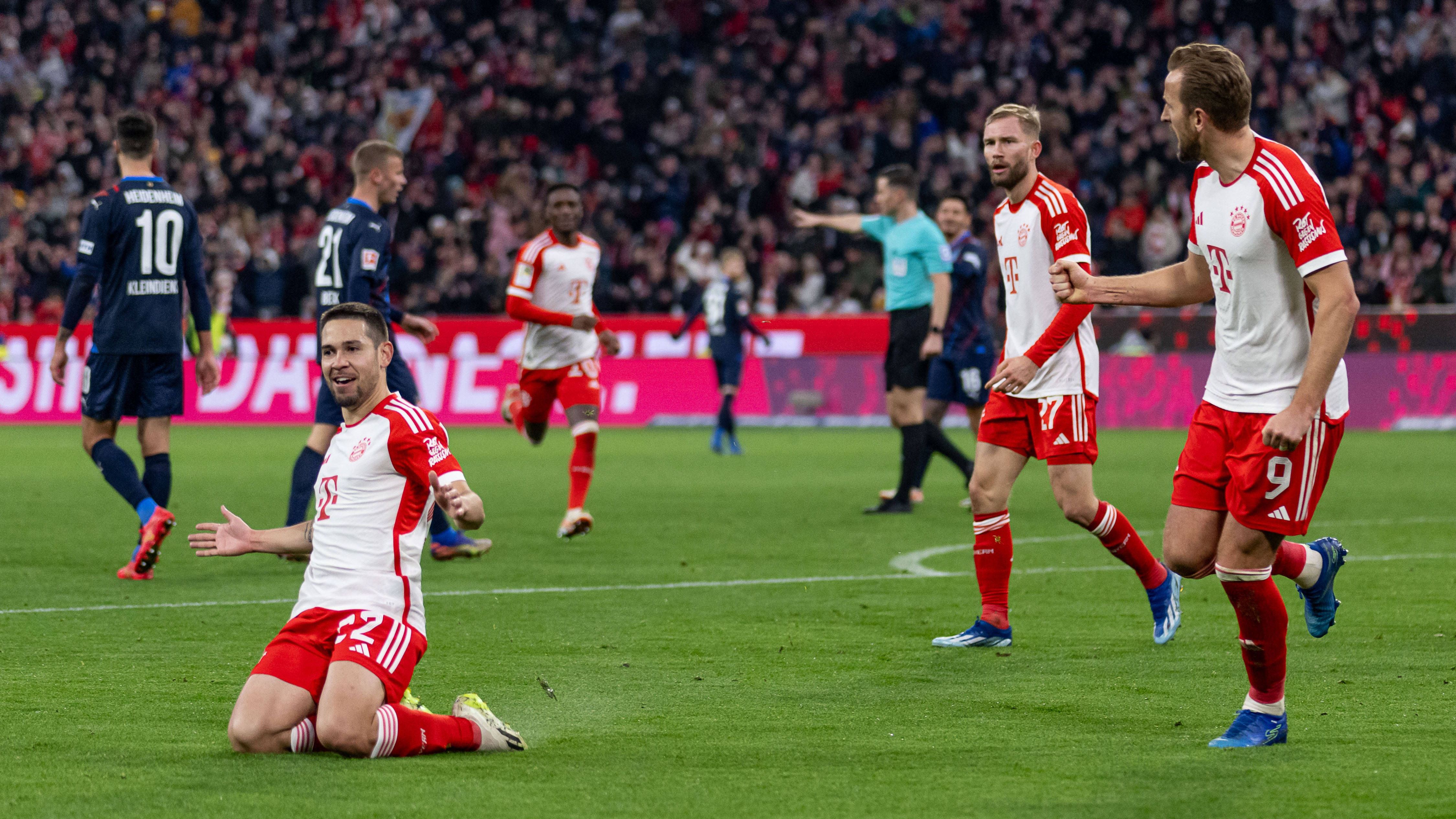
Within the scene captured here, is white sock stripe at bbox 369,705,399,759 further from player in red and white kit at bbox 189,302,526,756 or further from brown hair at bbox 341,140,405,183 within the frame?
brown hair at bbox 341,140,405,183

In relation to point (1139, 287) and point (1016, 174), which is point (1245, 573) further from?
point (1016, 174)

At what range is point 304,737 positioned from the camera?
491 cm

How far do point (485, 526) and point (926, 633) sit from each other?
5259 mm

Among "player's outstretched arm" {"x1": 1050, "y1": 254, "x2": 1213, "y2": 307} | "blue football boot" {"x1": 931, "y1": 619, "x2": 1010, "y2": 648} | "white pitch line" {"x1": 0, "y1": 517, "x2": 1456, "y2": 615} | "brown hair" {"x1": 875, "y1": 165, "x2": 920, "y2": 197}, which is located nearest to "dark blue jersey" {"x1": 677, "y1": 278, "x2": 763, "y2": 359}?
"brown hair" {"x1": 875, "y1": 165, "x2": 920, "y2": 197}

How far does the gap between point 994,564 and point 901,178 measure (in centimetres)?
537

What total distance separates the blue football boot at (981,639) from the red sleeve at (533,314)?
14.4ft

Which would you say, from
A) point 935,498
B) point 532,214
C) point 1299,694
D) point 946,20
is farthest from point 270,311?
point 1299,694

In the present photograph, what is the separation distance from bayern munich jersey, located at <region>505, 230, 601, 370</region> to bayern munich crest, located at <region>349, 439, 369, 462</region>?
5736 millimetres

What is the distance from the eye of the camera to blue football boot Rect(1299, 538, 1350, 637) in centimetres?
589

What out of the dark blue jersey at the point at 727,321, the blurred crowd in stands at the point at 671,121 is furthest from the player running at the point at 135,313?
the blurred crowd in stands at the point at 671,121

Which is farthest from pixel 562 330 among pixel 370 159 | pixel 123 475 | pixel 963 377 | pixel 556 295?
pixel 963 377

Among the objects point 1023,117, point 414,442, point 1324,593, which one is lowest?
point 1324,593

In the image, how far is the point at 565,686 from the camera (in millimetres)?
6023

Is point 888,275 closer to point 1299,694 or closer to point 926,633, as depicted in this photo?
point 926,633
